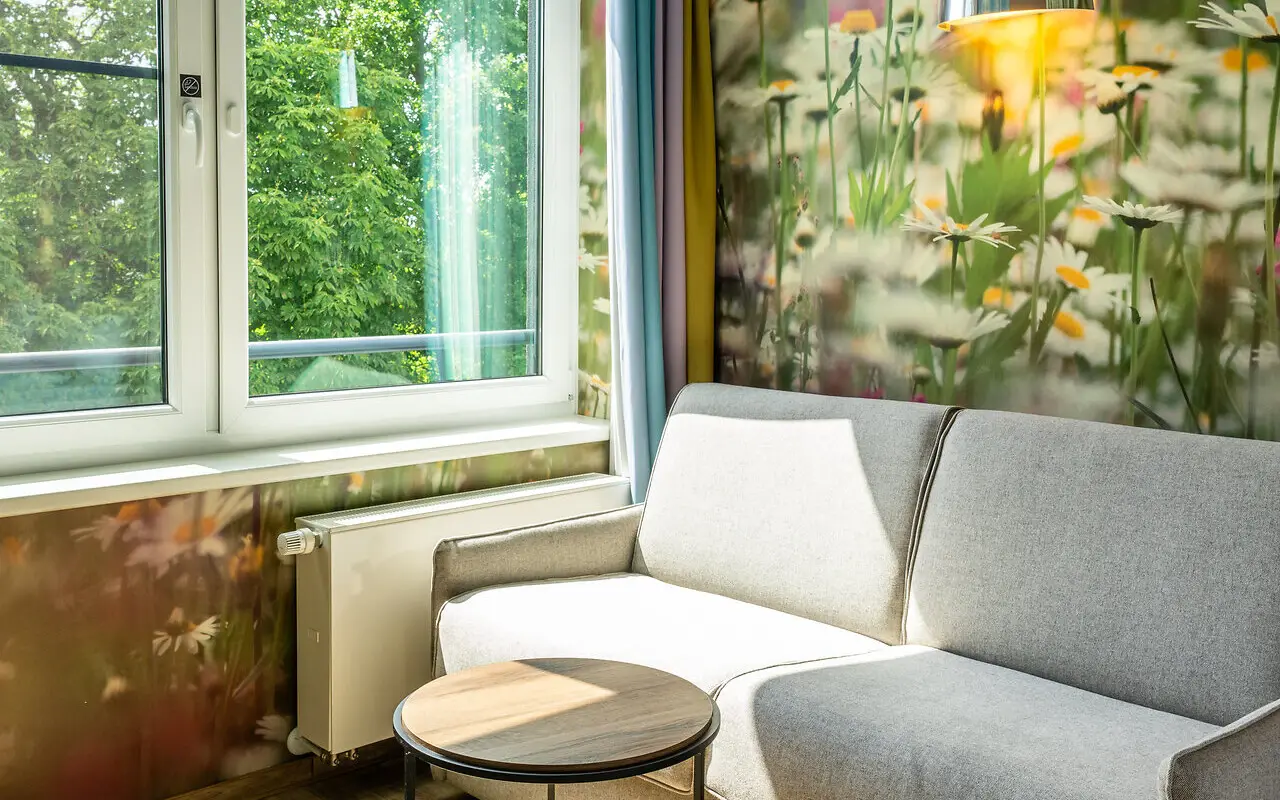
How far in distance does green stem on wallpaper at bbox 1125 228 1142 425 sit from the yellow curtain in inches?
45.6

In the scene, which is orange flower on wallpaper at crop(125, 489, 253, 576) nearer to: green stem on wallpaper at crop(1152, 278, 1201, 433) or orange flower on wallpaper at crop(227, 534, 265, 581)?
orange flower on wallpaper at crop(227, 534, 265, 581)

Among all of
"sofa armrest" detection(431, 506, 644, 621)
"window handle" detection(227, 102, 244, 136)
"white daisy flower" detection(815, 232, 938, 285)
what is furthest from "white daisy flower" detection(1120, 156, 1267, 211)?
"window handle" detection(227, 102, 244, 136)

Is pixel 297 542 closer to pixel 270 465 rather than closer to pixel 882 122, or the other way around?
pixel 270 465

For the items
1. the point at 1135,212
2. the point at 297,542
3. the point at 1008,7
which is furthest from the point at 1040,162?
the point at 297,542

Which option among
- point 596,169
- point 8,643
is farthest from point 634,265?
point 8,643

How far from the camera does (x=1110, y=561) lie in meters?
2.02

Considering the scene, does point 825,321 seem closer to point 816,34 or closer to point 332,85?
point 816,34

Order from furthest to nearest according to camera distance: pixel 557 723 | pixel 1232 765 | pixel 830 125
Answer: pixel 830 125 → pixel 557 723 → pixel 1232 765

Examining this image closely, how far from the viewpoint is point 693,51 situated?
3.16 meters

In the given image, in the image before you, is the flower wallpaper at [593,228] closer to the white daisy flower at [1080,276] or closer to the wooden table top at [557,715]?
the white daisy flower at [1080,276]

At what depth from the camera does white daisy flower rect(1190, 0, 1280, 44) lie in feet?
7.03

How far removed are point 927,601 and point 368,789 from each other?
1343mm

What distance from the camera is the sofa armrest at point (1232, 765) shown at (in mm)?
1465

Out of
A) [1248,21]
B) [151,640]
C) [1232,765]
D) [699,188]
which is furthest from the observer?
[699,188]
